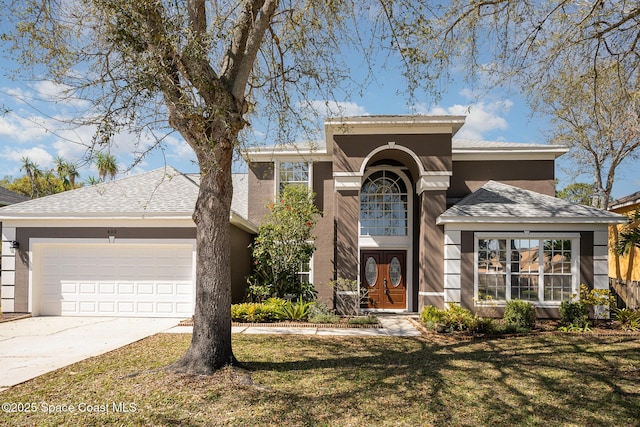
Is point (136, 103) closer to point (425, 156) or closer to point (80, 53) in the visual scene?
point (80, 53)

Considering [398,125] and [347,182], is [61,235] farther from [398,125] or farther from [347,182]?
[398,125]

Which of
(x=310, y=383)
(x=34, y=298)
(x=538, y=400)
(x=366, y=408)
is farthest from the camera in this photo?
(x=34, y=298)

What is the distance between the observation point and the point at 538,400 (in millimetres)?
5664

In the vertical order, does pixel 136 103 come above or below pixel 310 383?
above

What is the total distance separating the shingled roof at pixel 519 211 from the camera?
11703 mm

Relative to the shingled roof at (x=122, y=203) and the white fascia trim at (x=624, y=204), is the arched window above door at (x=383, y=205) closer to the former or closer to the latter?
the shingled roof at (x=122, y=203)

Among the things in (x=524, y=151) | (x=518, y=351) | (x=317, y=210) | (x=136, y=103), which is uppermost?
(x=524, y=151)

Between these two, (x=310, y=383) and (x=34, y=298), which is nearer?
(x=310, y=383)

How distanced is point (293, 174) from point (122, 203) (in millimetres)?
5558

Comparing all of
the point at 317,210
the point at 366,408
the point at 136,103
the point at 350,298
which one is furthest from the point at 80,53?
the point at 350,298

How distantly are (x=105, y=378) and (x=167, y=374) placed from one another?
93 cm

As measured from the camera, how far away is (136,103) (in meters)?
6.25

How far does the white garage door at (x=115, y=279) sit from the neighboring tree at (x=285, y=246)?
85.7 inches

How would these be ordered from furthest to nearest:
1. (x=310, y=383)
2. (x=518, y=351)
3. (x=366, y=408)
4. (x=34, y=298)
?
(x=34, y=298) → (x=518, y=351) → (x=310, y=383) → (x=366, y=408)
